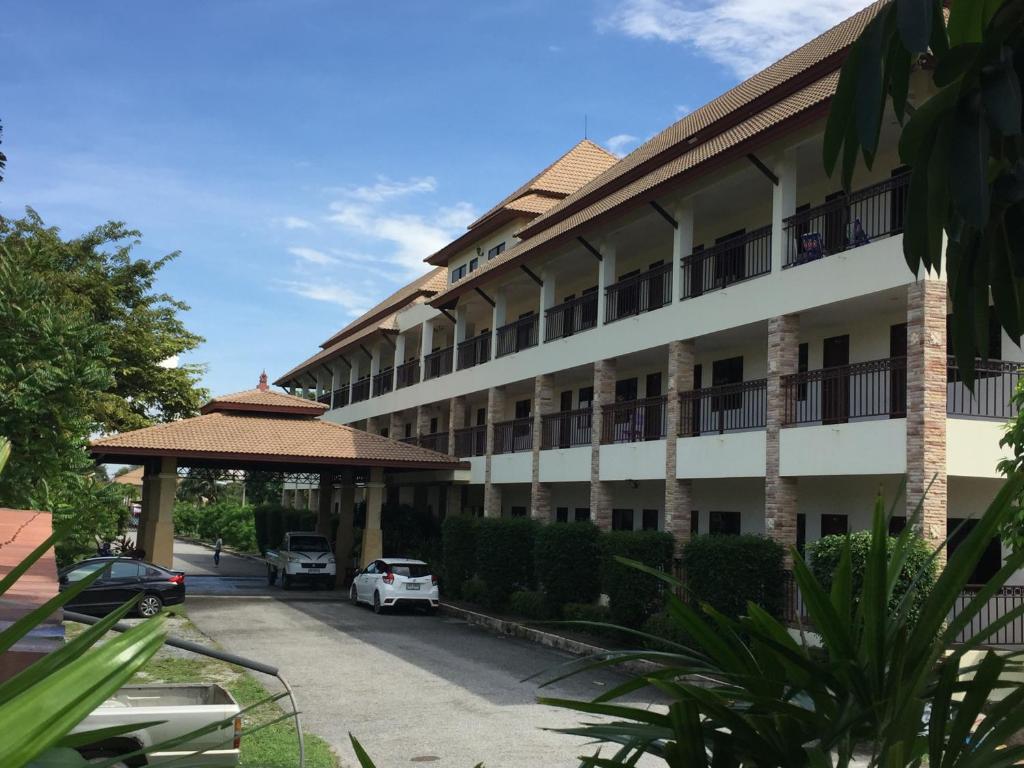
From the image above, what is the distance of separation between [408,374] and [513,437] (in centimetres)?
1215

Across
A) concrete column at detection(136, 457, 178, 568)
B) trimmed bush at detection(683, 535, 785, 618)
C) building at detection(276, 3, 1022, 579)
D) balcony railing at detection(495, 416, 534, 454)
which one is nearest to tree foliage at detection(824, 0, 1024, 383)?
building at detection(276, 3, 1022, 579)

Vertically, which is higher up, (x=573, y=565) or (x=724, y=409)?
(x=724, y=409)

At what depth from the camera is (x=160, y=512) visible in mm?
32875

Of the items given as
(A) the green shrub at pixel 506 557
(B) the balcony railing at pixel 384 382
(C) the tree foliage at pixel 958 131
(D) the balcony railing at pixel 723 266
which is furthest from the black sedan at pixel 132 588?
(C) the tree foliage at pixel 958 131

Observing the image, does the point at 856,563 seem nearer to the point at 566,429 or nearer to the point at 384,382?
the point at 566,429

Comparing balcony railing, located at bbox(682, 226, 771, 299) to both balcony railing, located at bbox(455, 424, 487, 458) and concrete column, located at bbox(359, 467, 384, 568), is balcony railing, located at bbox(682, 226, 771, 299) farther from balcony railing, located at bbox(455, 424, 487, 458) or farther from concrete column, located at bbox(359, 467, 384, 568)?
concrete column, located at bbox(359, 467, 384, 568)

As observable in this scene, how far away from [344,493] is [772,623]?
121ft

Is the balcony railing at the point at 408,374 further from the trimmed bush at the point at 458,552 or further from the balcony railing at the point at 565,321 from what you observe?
the balcony railing at the point at 565,321

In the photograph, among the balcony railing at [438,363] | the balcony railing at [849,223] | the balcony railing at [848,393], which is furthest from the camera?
the balcony railing at [438,363]

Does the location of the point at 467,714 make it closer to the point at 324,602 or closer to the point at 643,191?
the point at 643,191

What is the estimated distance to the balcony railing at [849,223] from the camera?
19.0 metres

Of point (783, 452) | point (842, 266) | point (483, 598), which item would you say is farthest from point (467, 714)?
point (483, 598)

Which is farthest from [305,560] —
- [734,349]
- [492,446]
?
[734,349]

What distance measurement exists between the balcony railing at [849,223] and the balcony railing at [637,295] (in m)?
4.98
